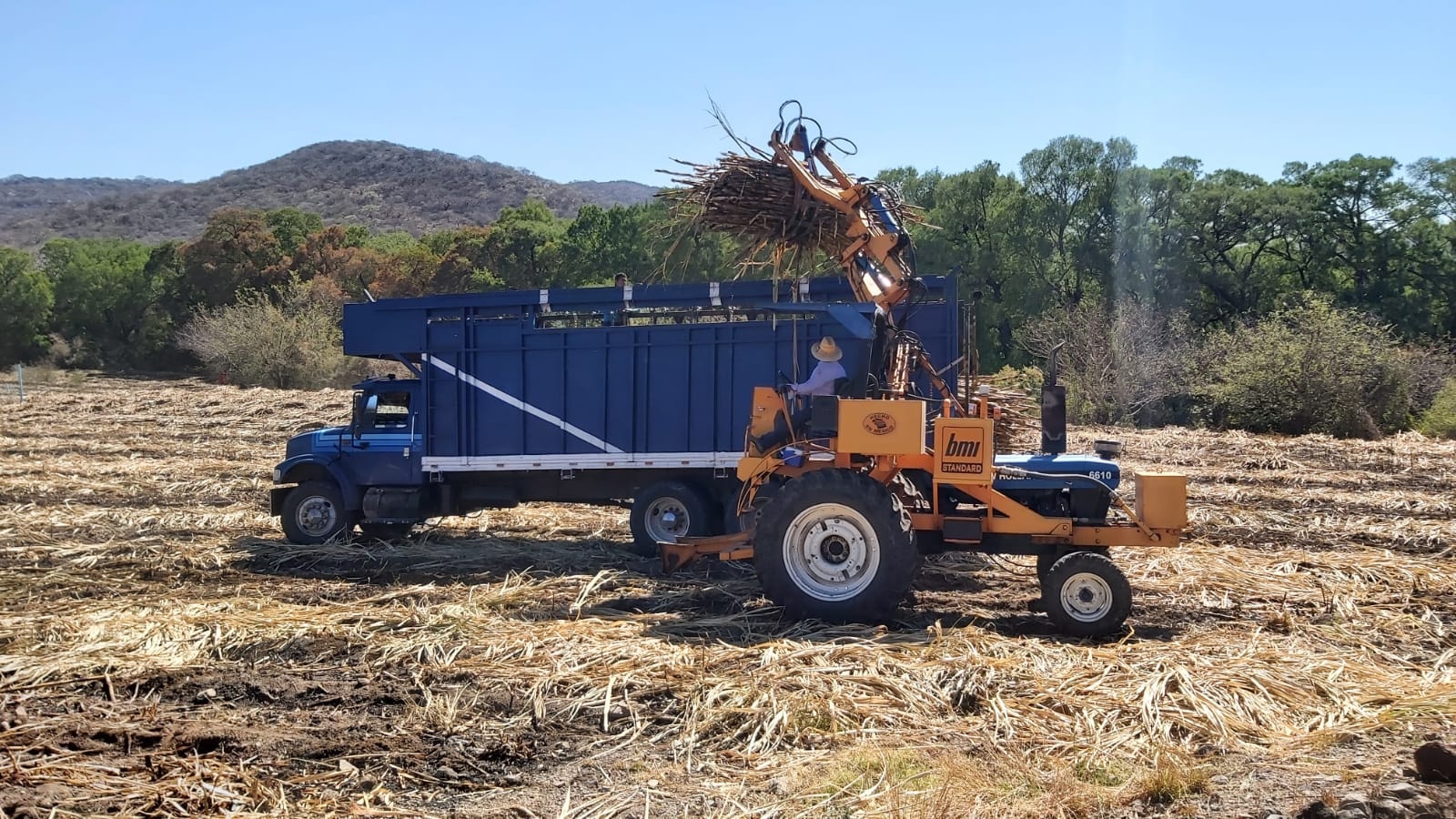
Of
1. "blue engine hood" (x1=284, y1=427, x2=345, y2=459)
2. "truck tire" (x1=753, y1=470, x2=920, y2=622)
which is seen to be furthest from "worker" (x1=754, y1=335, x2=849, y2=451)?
"blue engine hood" (x1=284, y1=427, x2=345, y2=459)

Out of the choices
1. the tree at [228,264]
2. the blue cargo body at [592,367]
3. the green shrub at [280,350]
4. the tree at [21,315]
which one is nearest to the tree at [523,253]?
the green shrub at [280,350]

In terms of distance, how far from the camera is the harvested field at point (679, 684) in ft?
17.3

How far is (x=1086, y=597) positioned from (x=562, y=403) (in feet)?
21.9

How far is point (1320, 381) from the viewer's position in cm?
2322

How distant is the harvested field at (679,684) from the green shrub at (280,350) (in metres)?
24.2

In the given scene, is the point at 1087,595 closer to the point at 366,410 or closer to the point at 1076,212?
the point at 366,410

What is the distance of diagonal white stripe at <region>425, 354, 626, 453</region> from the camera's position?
508 inches

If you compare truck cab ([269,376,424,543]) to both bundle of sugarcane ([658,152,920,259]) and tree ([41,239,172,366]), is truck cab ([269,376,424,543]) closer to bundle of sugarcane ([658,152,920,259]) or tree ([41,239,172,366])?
bundle of sugarcane ([658,152,920,259])

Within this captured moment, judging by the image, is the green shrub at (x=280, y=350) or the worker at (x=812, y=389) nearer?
the worker at (x=812, y=389)

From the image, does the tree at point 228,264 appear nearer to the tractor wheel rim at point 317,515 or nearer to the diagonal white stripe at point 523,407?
the tractor wheel rim at point 317,515

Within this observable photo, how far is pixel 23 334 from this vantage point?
2016 inches

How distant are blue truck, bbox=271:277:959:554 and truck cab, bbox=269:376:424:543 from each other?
16 millimetres

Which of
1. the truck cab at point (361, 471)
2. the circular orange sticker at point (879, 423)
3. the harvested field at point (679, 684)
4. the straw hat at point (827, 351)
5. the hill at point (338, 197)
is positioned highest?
the hill at point (338, 197)

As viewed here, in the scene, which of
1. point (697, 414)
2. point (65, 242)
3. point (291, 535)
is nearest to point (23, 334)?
point (65, 242)
